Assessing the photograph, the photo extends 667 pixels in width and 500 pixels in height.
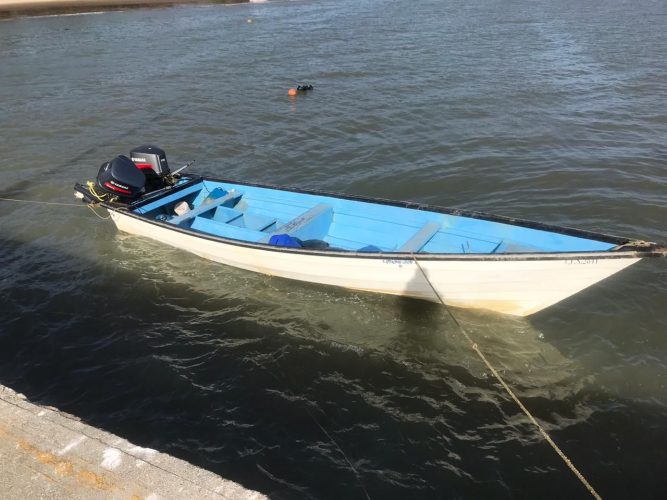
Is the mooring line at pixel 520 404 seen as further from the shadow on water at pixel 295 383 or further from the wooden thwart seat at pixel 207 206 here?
the wooden thwart seat at pixel 207 206

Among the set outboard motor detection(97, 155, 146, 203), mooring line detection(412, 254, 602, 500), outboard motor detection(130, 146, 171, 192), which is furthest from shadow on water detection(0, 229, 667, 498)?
outboard motor detection(130, 146, 171, 192)

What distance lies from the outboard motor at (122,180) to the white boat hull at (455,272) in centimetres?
159

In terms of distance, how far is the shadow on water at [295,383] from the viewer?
19.6ft

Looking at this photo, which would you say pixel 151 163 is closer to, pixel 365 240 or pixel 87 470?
pixel 365 240

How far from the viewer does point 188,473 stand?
4.53 m

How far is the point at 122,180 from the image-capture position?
10.5m

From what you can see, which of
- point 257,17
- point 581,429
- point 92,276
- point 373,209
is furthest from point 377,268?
point 257,17

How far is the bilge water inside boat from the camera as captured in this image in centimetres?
705

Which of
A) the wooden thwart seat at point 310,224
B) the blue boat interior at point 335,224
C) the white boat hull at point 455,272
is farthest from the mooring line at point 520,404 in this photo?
the wooden thwart seat at point 310,224

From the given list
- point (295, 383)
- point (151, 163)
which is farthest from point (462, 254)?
point (151, 163)

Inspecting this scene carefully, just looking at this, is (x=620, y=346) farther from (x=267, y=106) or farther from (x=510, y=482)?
(x=267, y=106)

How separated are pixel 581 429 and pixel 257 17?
157 ft

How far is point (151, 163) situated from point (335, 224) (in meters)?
4.44

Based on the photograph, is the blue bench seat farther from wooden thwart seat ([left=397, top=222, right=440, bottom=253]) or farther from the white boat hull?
wooden thwart seat ([left=397, top=222, right=440, bottom=253])
